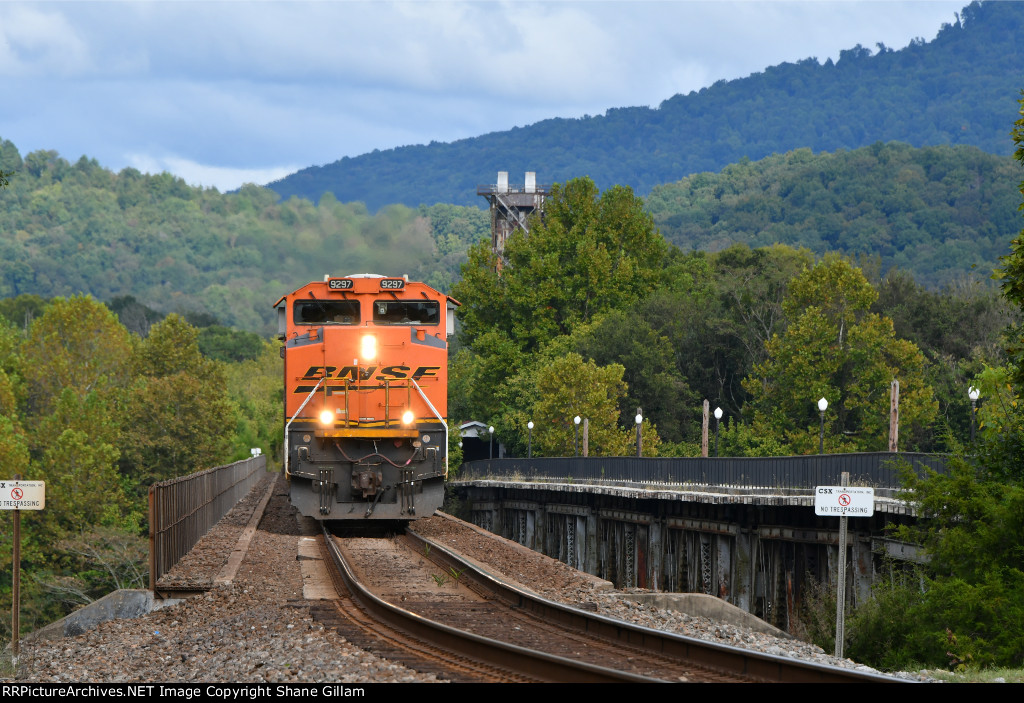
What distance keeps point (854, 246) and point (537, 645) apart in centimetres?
18872

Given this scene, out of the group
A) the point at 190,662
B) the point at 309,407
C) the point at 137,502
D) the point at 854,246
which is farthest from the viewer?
the point at 854,246

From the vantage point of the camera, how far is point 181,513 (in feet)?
69.7

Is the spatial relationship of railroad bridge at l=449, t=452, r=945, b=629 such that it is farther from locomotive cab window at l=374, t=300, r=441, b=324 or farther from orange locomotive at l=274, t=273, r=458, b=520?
locomotive cab window at l=374, t=300, r=441, b=324

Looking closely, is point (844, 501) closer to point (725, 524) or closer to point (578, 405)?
point (725, 524)

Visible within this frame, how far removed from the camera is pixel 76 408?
3393 inches

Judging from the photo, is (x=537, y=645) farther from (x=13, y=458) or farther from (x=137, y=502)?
(x=137, y=502)

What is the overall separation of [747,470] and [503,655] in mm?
22439

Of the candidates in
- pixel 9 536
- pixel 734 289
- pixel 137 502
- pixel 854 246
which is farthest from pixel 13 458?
pixel 854 246

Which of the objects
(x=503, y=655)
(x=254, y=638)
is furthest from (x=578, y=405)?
(x=503, y=655)

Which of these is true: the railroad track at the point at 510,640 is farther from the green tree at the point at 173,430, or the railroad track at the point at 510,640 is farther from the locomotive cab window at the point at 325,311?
the green tree at the point at 173,430

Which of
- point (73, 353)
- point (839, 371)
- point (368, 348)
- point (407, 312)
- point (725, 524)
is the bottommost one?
point (725, 524)

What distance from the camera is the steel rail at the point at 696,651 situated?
33.8 feet

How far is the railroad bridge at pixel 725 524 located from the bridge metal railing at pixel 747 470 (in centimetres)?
4

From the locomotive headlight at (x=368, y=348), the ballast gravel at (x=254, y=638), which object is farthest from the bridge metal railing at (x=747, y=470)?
the locomotive headlight at (x=368, y=348)
